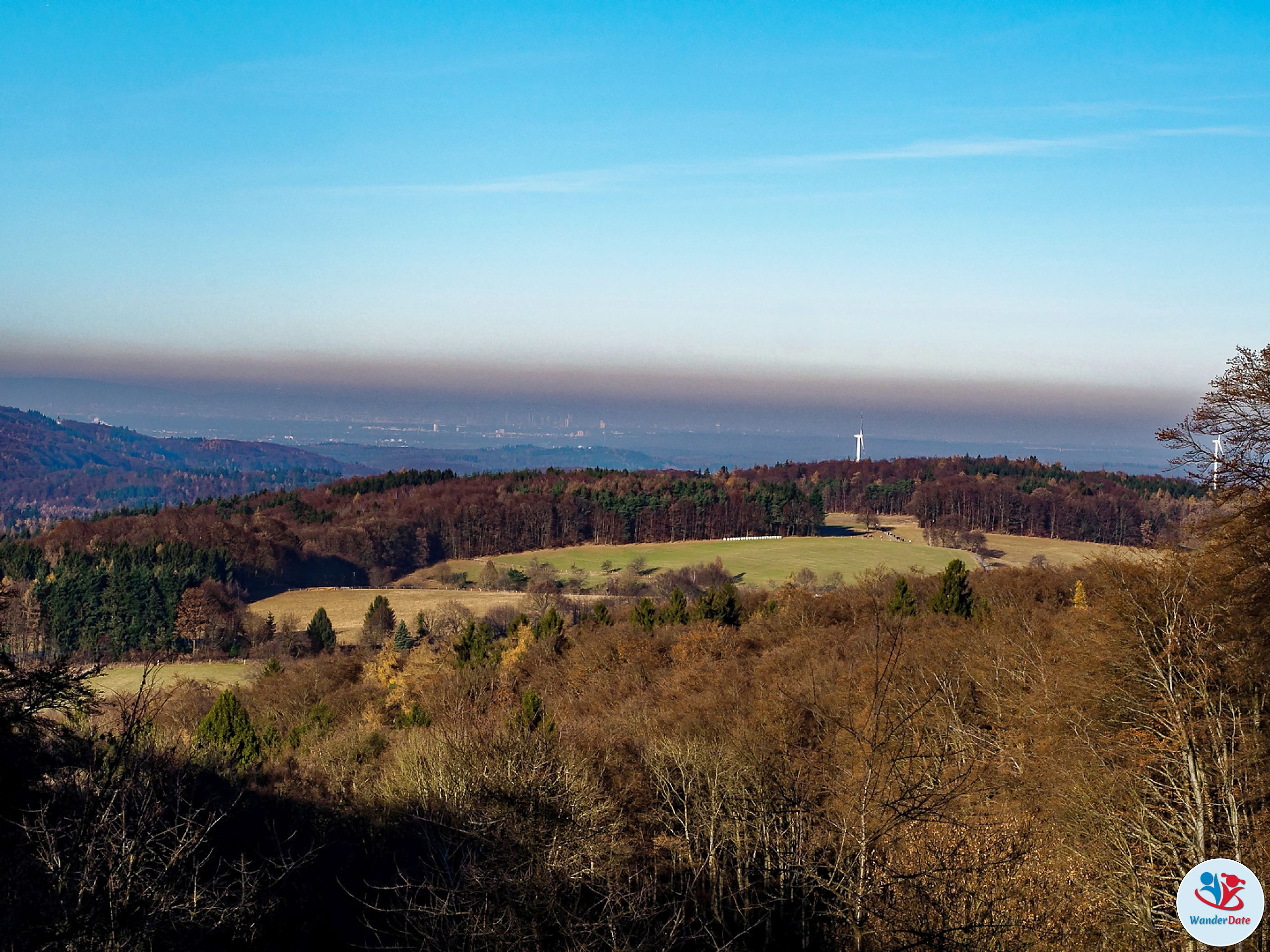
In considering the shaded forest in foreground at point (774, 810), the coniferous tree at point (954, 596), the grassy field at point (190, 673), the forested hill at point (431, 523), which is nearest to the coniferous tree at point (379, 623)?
the grassy field at point (190, 673)

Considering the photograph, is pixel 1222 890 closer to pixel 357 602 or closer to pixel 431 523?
pixel 357 602

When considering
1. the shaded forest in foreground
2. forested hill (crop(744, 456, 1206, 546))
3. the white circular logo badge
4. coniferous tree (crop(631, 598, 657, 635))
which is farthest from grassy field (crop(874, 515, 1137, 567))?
the white circular logo badge

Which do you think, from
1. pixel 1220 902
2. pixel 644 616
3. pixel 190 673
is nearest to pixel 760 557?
pixel 644 616

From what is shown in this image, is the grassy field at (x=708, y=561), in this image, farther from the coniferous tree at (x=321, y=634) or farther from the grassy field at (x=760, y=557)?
the coniferous tree at (x=321, y=634)

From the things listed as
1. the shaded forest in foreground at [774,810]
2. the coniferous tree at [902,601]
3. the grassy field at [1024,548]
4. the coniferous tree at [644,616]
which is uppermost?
the shaded forest in foreground at [774,810]

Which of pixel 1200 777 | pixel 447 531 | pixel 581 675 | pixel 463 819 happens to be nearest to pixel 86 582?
pixel 447 531
